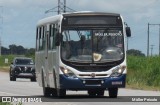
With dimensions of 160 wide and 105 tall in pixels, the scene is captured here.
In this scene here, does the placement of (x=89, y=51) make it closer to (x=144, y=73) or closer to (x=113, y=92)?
(x=113, y=92)

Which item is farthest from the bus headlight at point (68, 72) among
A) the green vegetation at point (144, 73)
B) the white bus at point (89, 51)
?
the green vegetation at point (144, 73)

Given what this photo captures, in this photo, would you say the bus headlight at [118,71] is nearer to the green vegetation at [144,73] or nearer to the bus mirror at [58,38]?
the bus mirror at [58,38]

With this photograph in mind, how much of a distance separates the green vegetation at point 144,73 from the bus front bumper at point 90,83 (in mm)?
16864

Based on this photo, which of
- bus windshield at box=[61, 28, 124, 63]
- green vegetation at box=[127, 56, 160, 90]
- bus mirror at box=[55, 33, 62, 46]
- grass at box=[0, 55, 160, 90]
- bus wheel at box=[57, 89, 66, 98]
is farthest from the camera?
green vegetation at box=[127, 56, 160, 90]

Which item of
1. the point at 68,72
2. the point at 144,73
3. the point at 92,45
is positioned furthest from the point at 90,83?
the point at 144,73

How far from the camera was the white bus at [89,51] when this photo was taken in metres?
24.8

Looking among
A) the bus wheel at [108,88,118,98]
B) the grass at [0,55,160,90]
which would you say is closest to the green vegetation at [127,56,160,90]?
the grass at [0,55,160,90]

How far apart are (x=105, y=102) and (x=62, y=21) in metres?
3.30

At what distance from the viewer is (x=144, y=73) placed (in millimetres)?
50000

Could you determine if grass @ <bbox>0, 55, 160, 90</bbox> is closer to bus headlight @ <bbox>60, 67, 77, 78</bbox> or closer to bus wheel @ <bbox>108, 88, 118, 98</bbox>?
bus wheel @ <bbox>108, 88, 118, 98</bbox>

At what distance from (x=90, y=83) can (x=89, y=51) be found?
3.67 ft

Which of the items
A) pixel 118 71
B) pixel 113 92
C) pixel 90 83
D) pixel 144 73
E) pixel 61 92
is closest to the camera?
pixel 90 83

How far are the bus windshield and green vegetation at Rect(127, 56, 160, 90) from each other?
16757mm

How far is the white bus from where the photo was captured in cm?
2484
